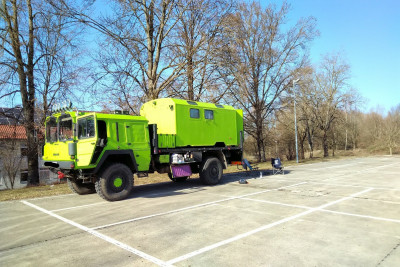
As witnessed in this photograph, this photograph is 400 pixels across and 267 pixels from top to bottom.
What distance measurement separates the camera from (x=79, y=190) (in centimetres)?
948

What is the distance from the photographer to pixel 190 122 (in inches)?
416

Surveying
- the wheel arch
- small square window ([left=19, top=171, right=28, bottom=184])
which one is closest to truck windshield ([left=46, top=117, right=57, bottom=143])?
the wheel arch

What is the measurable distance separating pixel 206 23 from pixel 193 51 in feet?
7.98

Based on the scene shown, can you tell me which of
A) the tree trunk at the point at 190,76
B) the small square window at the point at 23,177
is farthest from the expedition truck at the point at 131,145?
the small square window at the point at 23,177

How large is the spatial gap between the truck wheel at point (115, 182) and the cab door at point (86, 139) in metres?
0.69

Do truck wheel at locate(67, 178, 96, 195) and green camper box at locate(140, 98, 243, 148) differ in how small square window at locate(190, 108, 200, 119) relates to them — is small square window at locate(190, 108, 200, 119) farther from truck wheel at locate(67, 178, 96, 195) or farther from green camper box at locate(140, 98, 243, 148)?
truck wheel at locate(67, 178, 96, 195)

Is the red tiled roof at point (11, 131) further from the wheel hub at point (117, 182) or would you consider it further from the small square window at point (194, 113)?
the small square window at point (194, 113)

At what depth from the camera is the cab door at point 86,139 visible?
7738 millimetres

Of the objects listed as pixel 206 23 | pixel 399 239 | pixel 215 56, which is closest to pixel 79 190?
pixel 399 239

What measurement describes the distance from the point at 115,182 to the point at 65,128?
2385mm

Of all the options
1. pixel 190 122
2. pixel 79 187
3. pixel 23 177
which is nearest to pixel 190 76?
pixel 190 122

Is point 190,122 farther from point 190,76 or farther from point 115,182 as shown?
point 190,76

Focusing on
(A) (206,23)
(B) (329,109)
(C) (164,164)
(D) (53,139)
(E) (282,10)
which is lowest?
(C) (164,164)

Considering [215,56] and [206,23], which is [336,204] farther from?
[206,23]
